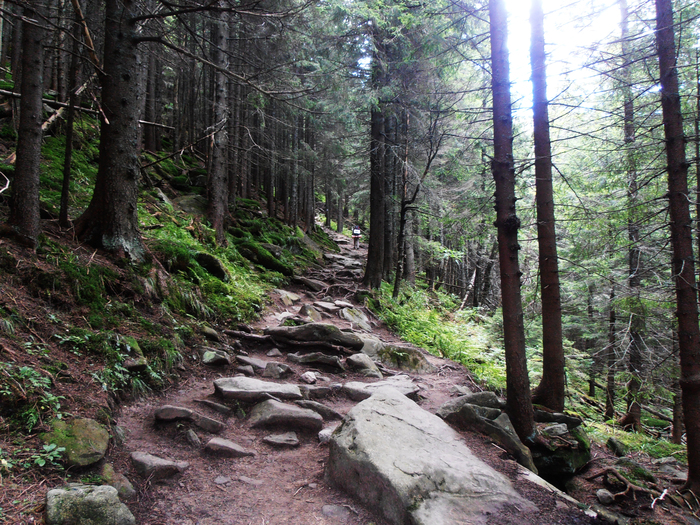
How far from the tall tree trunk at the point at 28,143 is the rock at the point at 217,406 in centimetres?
286

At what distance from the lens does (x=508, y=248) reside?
196 inches

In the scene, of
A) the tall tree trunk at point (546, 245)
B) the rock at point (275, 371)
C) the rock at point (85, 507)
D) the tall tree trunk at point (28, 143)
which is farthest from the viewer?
the tall tree trunk at point (546, 245)

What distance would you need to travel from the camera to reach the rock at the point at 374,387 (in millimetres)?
5453

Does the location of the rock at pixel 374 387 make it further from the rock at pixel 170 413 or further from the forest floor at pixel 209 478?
the rock at pixel 170 413

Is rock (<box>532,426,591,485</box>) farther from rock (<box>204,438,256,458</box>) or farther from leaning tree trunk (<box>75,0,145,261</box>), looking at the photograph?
leaning tree trunk (<box>75,0,145,261</box>)

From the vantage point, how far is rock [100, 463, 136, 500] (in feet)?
8.70

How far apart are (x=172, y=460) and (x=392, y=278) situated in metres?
13.7

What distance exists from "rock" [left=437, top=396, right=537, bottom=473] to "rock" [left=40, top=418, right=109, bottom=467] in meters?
3.95

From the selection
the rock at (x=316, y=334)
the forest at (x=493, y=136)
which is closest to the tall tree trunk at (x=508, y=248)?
the forest at (x=493, y=136)

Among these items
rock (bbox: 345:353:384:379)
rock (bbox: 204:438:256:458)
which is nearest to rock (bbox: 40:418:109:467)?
rock (bbox: 204:438:256:458)

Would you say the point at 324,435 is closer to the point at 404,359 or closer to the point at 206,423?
the point at 206,423

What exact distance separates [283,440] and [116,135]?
4.91m

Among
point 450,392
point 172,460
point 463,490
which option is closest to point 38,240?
point 172,460

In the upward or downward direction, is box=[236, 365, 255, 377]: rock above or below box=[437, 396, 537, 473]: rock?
above
